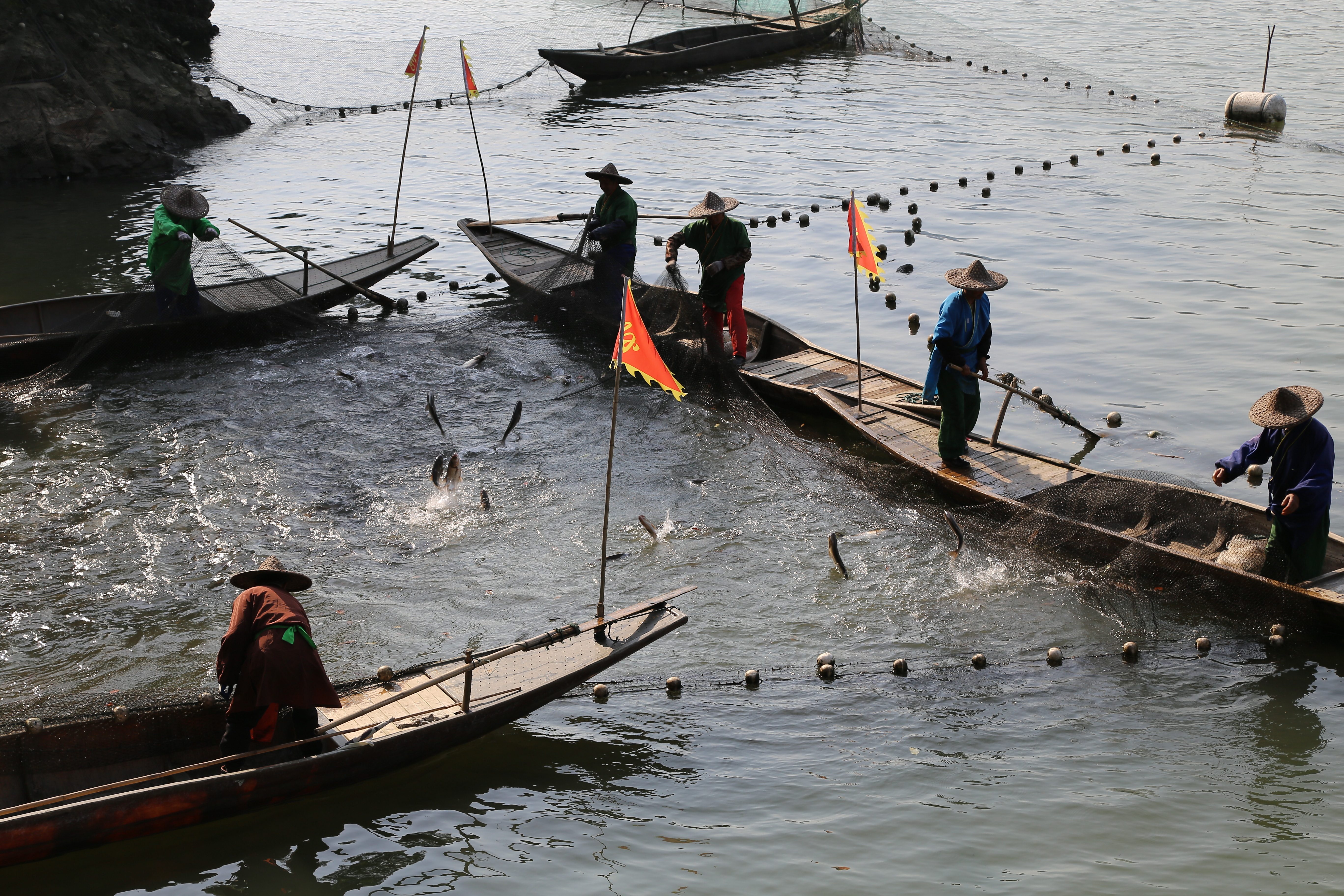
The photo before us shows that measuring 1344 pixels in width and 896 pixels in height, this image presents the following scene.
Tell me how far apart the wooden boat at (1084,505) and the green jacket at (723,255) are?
3.10ft

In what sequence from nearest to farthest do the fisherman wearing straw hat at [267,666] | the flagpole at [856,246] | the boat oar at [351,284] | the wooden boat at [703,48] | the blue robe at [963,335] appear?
the fisherman wearing straw hat at [267,666] < the blue robe at [963,335] < the flagpole at [856,246] < the boat oar at [351,284] < the wooden boat at [703,48]

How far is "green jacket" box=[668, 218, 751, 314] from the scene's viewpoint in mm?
10570

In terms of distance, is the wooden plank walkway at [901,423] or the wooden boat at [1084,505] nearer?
the wooden boat at [1084,505]

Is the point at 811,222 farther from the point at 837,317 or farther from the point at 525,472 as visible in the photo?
the point at 525,472

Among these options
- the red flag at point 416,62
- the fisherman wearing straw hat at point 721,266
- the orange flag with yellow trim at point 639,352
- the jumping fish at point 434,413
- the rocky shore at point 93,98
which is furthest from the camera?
the rocky shore at point 93,98

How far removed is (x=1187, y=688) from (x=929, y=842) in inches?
89.1

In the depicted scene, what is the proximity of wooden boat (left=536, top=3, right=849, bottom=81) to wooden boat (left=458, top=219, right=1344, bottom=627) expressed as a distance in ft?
61.3

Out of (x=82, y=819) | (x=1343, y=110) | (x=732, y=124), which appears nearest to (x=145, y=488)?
(x=82, y=819)

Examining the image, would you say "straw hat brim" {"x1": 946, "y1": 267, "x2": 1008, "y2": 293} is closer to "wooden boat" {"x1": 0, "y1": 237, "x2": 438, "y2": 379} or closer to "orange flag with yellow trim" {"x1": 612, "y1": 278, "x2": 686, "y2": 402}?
"orange flag with yellow trim" {"x1": 612, "y1": 278, "x2": 686, "y2": 402}

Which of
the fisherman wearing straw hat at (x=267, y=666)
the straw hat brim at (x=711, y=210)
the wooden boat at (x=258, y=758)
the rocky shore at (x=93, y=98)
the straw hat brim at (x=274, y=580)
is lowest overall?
the wooden boat at (x=258, y=758)

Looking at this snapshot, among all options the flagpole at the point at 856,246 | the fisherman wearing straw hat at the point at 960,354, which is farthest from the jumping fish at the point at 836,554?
the flagpole at the point at 856,246

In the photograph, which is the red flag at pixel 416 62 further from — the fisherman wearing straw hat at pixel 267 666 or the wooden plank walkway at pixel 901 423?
the fisherman wearing straw hat at pixel 267 666

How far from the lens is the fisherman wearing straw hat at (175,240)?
35.6 feet

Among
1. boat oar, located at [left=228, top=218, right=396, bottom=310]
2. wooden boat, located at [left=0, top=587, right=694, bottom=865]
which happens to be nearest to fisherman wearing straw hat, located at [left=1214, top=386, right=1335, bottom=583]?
wooden boat, located at [left=0, top=587, right=694, bottom=865]
